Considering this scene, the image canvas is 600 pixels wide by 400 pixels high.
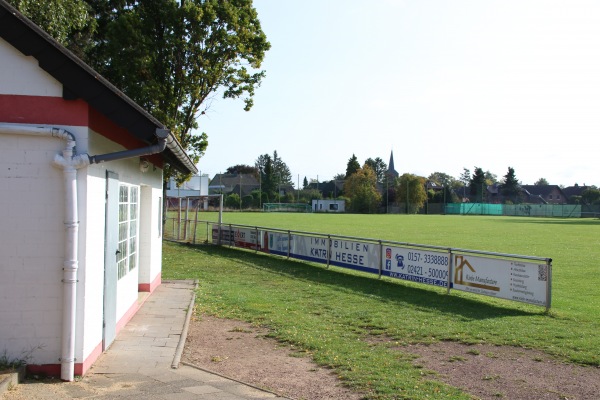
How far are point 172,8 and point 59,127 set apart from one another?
18.6 metres

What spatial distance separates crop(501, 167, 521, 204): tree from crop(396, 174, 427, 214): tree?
33323mm

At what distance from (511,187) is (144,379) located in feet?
447

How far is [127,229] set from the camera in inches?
391

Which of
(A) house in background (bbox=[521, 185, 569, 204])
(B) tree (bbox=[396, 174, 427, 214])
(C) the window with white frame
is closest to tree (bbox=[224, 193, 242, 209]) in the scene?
(B) tree (bbox=[396, 174, 427, 214])

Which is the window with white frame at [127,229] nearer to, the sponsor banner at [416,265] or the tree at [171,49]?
the sponsor banner at [416,265]

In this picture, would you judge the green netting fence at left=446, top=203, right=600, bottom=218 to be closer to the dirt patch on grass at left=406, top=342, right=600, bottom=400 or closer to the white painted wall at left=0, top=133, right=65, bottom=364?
the dirt patch on grass at left=406, top=342, right=600, bottom=400

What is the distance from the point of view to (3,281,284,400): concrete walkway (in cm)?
639

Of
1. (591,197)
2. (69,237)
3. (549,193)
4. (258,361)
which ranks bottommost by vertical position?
(258,361)

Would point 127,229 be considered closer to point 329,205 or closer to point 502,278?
point 502,278

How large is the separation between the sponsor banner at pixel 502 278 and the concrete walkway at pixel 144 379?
6.74 m

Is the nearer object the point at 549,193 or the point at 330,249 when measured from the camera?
the point at 330,249

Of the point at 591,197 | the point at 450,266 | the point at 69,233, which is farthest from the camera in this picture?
the point at 591,197

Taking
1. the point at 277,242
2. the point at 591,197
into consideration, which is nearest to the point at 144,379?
the point at 277,242

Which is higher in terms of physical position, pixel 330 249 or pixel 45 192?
pixel 45 192
